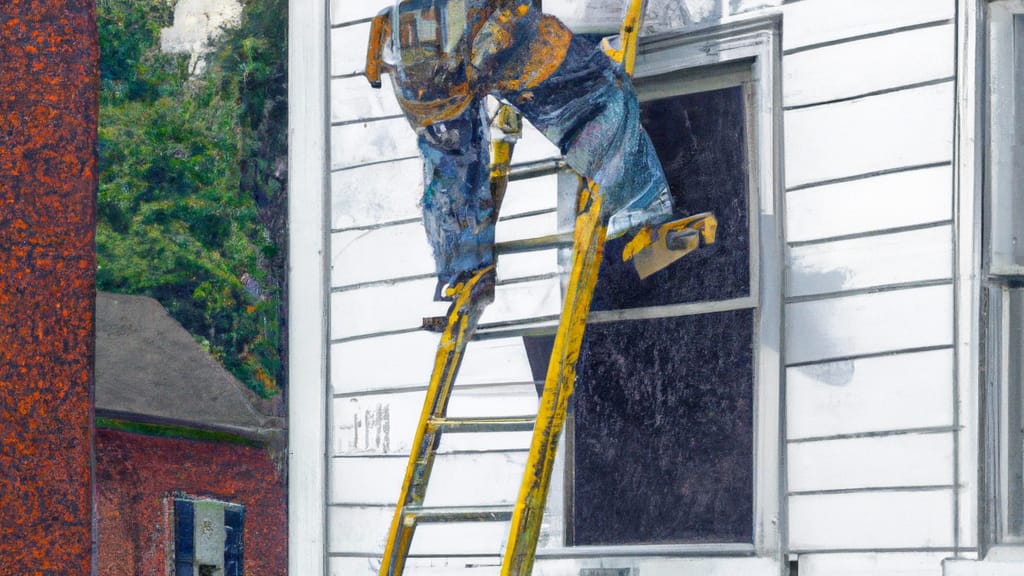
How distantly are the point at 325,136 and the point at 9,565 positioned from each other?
198cm

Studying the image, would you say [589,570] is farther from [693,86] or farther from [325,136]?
[325,136]

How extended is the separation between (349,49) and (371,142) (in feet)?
1.27

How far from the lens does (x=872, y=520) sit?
433 cm

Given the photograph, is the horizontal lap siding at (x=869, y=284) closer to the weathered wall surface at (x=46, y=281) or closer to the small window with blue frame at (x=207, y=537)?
the weathered wall surface at (x=46, y=281)

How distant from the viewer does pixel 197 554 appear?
6180 mm

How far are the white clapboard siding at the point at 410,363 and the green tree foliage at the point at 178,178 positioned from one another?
33.1 inches

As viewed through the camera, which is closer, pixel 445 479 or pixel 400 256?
pixel 445 479

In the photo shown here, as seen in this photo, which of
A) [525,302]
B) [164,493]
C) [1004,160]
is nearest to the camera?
[1004,160]

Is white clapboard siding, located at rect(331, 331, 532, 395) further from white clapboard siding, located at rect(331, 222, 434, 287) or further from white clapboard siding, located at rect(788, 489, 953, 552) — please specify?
white clapboard siding, located at rect(788, 489, 953, 552)

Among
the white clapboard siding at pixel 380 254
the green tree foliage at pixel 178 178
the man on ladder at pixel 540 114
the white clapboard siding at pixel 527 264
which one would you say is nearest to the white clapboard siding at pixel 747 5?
the man on ladder at pixel 540 114

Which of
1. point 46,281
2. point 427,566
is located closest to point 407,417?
point 427,566

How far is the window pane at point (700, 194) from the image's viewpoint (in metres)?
4.79

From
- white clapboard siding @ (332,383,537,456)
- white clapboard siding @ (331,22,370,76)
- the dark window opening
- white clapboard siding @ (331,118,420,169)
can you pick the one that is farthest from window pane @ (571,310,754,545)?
white clapboard siding @ (331,22,370,76)

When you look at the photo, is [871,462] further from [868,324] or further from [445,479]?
[445,479]
